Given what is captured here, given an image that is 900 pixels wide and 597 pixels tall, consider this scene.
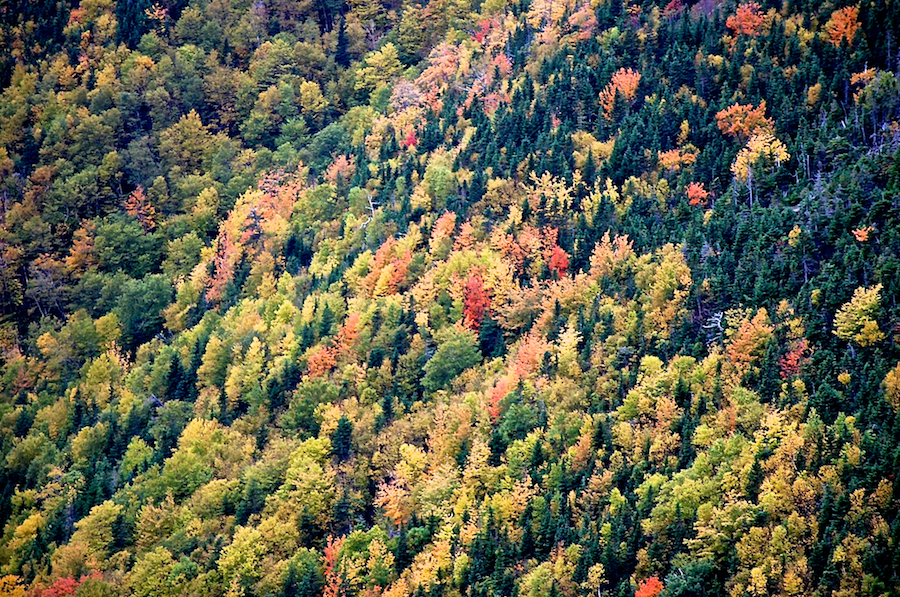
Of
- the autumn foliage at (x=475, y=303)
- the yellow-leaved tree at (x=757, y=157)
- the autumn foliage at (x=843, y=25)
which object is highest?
the autumn foliage at (x=843, y=25)

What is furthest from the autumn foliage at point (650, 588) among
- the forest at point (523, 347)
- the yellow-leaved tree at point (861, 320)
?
the yellow-leaved tree at point (861, 320)

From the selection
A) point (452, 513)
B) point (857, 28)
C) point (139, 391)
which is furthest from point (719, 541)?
point (139, 391)

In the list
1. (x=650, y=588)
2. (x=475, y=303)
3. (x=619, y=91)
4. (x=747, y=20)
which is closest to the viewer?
(x=650, y=588)

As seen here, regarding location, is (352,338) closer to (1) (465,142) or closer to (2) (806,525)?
(1) (465,142)

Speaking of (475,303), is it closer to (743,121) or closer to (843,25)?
(743,121)

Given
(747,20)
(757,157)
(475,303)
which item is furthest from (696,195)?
(747,20)

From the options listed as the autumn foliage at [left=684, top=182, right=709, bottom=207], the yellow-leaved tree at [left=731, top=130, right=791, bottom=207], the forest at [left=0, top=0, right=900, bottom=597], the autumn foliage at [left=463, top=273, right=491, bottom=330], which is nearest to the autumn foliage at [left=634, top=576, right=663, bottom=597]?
the forest at [left=0, top=0, right=900, bottom=597]

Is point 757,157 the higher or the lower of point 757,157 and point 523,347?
the higher

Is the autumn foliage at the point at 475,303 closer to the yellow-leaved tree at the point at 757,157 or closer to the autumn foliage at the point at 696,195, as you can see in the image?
the autumn foliage at the point at 696,195
